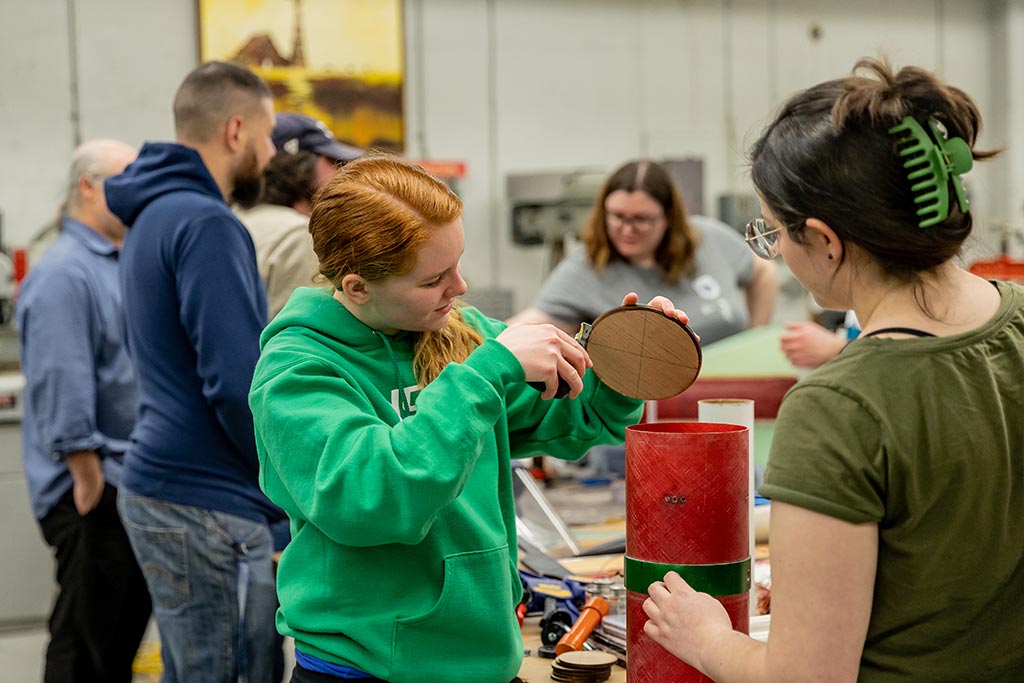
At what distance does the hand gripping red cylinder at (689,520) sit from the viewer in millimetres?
1234

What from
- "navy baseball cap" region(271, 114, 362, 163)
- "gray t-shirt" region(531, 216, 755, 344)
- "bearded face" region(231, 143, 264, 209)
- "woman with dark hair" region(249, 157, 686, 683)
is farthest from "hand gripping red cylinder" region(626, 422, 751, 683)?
"gray t-shirt" region(531, 216, 755, 344)

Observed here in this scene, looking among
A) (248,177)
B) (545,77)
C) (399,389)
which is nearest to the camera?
(399,389)

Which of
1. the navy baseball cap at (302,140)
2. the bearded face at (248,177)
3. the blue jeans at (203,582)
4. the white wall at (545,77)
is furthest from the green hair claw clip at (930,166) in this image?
the white wall at (545,77)

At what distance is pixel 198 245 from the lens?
212cm

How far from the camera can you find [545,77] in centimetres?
604

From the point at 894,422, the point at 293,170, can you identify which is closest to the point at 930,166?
the point at 894,422

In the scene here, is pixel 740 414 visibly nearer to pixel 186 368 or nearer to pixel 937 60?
pixel 186 368

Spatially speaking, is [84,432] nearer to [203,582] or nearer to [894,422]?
[203,582]

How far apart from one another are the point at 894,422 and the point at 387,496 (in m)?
0.52

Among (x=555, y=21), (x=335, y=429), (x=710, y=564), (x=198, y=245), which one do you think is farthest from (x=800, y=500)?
(x=555, y=21)

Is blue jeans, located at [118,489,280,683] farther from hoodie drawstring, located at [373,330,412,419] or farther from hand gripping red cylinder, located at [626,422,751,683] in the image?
hand gripping red cylinder, located at [626,422,751,683]

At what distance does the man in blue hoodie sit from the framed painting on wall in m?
3.36

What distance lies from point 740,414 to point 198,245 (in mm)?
1159

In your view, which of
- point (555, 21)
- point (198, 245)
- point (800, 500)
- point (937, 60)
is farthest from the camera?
point (937, 60)
